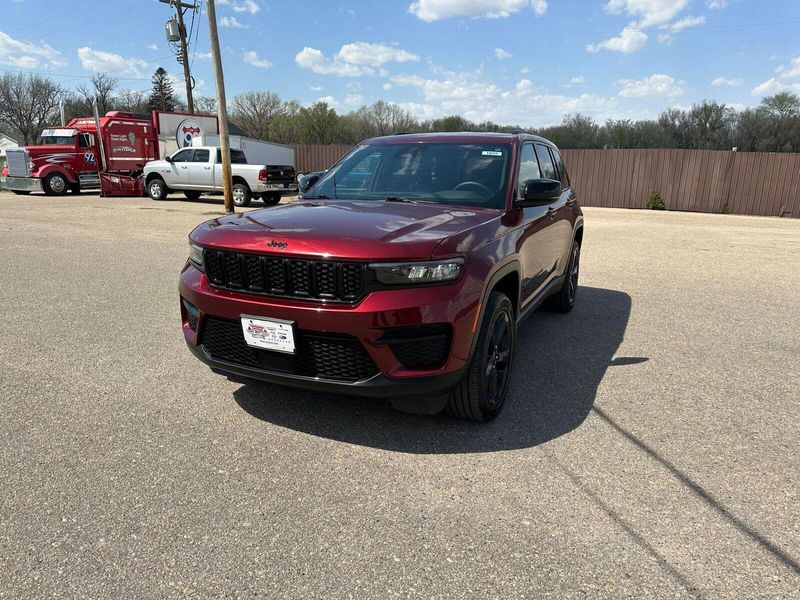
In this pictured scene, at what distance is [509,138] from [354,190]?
127 centimetres

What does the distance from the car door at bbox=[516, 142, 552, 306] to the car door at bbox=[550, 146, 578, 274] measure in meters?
0.44

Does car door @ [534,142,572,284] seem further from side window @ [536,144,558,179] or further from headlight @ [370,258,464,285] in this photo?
headlight @ [370,258,464,285]

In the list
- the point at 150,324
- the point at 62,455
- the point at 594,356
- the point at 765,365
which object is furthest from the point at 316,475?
the point at 765,365

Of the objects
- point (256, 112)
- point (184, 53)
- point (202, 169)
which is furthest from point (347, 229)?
point (256, 112)

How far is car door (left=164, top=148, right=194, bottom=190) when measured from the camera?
18594mm

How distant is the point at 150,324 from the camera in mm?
5184

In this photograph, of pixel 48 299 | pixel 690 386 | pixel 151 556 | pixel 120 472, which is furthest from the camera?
pixel 48 299

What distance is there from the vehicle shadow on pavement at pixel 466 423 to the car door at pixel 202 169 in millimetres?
16246

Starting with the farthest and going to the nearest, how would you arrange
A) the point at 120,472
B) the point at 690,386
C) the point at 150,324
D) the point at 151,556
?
the point at 150,324 < the point at 690,386 < the point at 120,472 < the point at 151,556

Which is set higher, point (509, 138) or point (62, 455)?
point (509, 138)

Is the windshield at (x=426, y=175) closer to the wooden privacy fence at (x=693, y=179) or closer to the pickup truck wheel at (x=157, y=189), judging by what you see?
the pickup truck wheel at (x=157, y=189)

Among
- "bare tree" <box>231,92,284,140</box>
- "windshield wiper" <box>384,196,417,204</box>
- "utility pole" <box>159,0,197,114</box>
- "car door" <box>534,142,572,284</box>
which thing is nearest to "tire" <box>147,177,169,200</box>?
"utility pole" <box>159,0,197,114</box>

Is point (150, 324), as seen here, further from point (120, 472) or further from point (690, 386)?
point (690, 386)

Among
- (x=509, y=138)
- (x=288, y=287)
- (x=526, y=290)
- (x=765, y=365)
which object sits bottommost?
(x=765, y=365)
